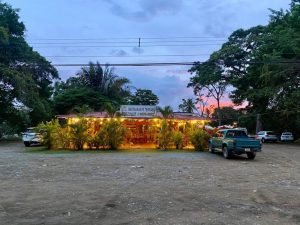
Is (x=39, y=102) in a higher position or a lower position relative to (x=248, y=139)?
higher

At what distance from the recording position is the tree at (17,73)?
147 ft

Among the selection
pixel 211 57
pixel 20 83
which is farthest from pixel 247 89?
pixel 20 83

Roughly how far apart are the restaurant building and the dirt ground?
54.5 ft

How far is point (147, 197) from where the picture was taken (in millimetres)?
11438

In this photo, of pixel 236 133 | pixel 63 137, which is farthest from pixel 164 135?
pixel 236 133

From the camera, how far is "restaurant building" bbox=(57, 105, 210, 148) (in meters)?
34.9

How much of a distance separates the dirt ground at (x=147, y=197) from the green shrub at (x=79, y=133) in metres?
14.9

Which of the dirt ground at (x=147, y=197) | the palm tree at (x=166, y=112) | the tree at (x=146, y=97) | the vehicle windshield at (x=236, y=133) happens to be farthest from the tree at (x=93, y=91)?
the dirt ground at (x=147, y=197)

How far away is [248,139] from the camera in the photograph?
84.5 ft

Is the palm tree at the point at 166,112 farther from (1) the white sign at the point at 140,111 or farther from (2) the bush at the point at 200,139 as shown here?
(2) the bush at the point at 200,139

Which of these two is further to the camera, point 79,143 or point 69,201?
point 79,143

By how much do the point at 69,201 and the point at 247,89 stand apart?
46325mm

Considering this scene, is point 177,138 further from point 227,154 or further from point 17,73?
point 17,73

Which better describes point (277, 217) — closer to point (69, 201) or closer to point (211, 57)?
point (69, 201)
